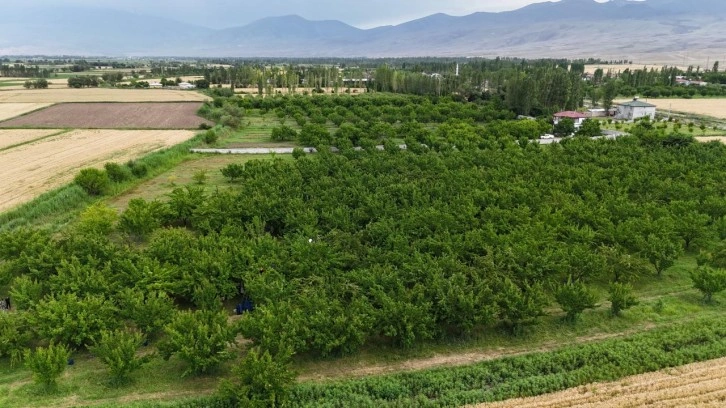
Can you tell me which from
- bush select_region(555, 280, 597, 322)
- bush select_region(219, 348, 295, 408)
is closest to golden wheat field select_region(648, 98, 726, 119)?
bush select_region(555, 280, 597, 322)

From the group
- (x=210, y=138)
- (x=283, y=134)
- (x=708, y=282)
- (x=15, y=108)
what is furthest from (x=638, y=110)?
(x=15, y=108)

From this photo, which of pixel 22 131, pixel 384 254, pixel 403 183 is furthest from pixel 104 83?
pixel 384 254

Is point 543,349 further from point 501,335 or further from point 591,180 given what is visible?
point 591,180

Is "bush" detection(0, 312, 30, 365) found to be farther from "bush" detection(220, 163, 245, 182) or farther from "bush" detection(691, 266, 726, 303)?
"bush" detection(691, 266, 726, 303)

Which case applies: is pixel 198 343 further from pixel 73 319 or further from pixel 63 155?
pixel 63 155

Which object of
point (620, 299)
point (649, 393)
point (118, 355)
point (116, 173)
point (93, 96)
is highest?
point (93, 96)

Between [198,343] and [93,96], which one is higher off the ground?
[93,96]
